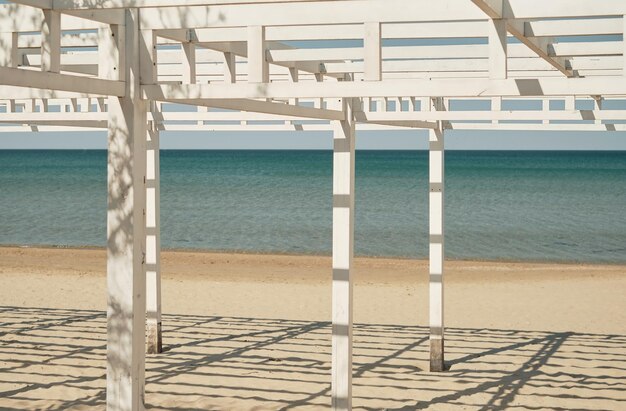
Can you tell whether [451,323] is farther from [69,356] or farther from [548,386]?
[69,356]

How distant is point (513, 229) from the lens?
3834cm

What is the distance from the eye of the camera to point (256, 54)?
520cm

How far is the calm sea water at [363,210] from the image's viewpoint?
107ft

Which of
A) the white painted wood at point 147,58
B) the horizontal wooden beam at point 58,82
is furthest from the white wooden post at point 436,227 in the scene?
the horizontal wooden beam at point 58,82

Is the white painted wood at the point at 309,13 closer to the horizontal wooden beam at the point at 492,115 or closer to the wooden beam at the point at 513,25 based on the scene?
the wooden beam at the point at 513,25

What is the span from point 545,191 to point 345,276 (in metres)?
55.4

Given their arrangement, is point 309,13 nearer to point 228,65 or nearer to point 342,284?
point 228,65

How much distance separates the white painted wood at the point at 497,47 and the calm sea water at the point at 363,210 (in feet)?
79.2

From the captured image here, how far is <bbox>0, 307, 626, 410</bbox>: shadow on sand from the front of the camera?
9297 millimetres

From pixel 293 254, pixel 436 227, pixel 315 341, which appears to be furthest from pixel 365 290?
pixel 293 254

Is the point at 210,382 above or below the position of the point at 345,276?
below

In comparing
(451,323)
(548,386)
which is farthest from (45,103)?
(451,323)

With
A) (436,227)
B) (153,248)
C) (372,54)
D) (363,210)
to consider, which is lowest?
(363,210)

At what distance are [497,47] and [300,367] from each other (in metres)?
6.59
